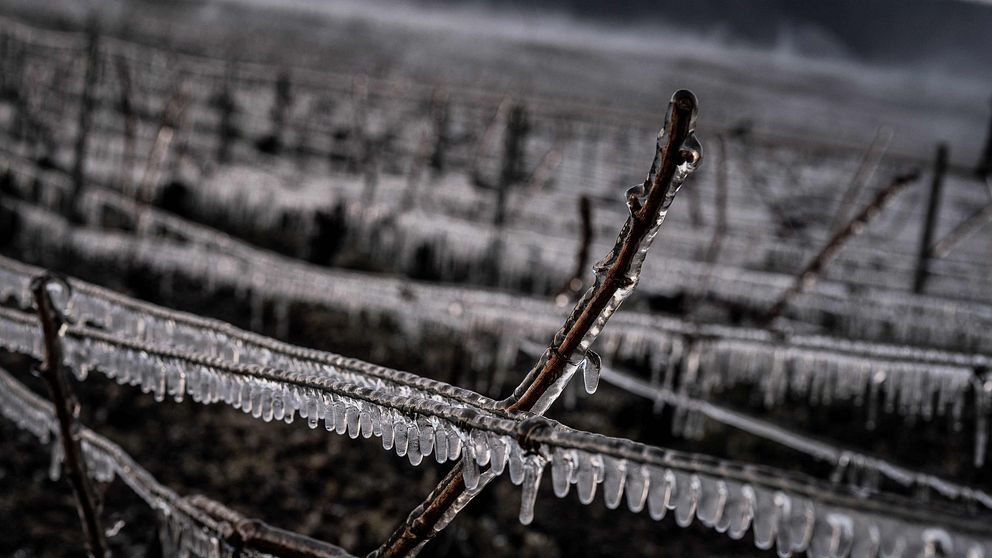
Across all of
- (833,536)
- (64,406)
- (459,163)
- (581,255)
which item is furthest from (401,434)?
(459,163)

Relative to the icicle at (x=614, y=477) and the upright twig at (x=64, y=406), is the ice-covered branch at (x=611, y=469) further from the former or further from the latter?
the upright twig at (x=64, y=406)

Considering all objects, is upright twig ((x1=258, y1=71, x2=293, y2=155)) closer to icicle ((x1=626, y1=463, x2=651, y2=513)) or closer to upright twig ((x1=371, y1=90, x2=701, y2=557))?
upright twig ((x1=371, y1=90, x2=701, y2=557))

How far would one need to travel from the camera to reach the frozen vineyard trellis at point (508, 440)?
0.61 meters

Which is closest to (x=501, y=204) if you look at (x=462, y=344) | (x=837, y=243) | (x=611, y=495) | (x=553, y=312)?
(x=462, y=344)

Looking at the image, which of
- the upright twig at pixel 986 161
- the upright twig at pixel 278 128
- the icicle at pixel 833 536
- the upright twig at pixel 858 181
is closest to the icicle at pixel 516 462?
the icicle at pixel 833 536

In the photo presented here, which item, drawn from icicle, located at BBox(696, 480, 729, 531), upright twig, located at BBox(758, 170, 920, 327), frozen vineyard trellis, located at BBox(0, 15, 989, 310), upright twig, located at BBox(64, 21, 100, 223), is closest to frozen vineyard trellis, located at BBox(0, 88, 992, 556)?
icicle, located at BBox(696, 480, 729, 531)

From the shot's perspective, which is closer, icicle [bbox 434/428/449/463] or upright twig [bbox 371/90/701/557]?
upright twig [bbox 371/90/701/557]

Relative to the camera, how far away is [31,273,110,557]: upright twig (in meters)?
1.27

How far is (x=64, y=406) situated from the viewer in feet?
4.36

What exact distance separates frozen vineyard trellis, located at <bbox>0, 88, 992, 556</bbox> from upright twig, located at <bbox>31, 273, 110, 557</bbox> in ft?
0.13

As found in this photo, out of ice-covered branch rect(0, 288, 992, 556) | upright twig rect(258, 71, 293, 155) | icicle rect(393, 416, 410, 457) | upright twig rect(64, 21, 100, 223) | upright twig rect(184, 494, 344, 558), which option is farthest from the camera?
upright twig rect(258, 71, 293, 155)

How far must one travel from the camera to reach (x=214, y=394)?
1.14m

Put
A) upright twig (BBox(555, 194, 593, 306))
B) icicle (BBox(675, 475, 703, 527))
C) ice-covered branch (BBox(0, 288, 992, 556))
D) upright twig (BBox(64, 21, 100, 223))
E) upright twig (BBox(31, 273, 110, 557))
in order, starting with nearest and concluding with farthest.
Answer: ice-covered branch (BBox(0, 288, 992, 556)) < icicle (BBox(675, 475, 703, 527)) < upright twig (BBox(31, 273, 110, 557)) < upright twig (BBox(555, 194, 593, 306)) < upright twig (BBox(64, 21, 100, 223))

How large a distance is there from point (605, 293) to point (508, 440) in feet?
0.69
